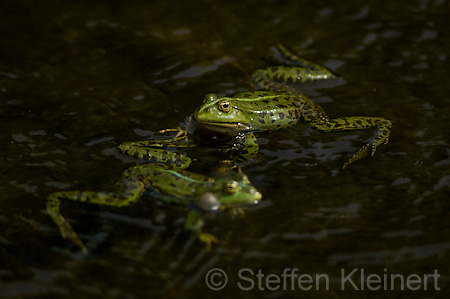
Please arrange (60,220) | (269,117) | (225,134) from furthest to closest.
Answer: (225,134) < (269,117) < (60,220)

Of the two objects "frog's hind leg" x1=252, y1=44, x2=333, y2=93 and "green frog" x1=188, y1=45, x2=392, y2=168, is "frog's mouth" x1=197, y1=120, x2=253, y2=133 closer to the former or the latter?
"green frog" x1=188, y1=45, x2=392, y2=168

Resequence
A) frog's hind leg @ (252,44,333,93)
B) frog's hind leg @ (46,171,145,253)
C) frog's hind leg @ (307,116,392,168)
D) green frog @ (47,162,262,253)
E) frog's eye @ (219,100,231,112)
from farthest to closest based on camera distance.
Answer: frog's hind leg @ (252,44,333,93) < frog's eye @ (219,100,231,112) < frog's hind leg @ (307,116,392,168) < green frog @ (47,162,262,253) < frog's hind leg @ (46,171,145,253)

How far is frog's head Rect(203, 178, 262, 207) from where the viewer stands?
4.95 metres

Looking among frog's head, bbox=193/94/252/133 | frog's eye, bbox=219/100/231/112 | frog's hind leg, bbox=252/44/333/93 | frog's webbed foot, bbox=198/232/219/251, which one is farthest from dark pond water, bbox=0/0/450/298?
frog's eye, bbox=219/100/231/112

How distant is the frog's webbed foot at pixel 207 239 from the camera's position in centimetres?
457

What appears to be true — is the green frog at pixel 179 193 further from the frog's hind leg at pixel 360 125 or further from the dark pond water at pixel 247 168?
the frog's hind leg at pixel 360 125

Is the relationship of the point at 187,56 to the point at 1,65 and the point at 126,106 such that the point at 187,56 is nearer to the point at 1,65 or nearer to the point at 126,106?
the point at 126,106

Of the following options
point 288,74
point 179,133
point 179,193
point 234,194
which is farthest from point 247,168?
point 288,74

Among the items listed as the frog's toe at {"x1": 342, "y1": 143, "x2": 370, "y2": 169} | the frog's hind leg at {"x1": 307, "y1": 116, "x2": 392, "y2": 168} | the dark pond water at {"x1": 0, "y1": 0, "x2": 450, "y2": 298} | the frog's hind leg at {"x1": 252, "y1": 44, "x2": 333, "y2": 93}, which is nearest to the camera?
the dark pond water at {"x1": 0, "y1": 0, "x2": 450, "y2": 298}

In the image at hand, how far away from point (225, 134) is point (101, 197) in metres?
2.08

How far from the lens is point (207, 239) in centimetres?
459

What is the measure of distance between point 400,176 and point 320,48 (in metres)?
3.38

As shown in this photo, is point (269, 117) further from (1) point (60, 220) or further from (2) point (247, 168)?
(1) point (60, 220)

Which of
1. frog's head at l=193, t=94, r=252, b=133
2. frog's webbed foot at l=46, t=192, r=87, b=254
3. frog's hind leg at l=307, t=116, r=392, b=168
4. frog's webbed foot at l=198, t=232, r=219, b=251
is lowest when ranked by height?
frog's webbed foot at l=198, t=232, r=219, b=251
